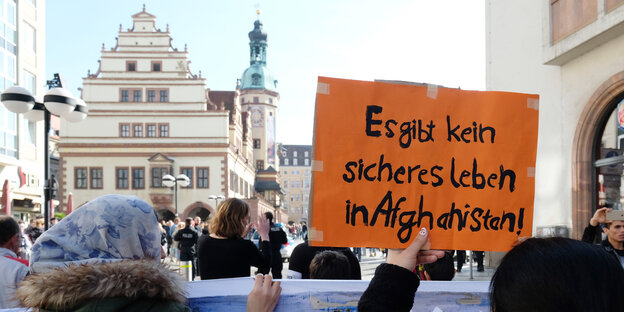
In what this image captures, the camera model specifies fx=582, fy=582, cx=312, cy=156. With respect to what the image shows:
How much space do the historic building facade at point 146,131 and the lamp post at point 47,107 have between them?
4165cm

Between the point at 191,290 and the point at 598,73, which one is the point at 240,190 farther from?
the point at 191,290

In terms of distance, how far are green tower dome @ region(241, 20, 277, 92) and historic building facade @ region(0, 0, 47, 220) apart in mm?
62299

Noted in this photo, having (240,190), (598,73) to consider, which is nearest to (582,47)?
(598,73)

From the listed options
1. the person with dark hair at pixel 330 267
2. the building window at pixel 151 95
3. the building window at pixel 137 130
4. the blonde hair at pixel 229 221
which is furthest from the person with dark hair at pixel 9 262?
the building window at pixel 137 130

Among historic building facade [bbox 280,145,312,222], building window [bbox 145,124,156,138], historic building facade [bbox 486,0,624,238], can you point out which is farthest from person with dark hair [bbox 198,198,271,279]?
historic building facade [bbox 280,145,312,222]

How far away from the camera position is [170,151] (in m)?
51.1

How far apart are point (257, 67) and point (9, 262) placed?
314 feet

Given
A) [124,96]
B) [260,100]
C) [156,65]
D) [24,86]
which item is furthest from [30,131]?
[260,100]

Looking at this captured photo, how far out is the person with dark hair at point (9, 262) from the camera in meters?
3.78

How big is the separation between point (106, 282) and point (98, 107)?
52.1 meters

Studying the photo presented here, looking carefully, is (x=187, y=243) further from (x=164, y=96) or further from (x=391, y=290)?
(x=164, y=96)

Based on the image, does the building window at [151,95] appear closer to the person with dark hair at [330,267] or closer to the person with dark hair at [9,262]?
the person with dark hair at [9,262]

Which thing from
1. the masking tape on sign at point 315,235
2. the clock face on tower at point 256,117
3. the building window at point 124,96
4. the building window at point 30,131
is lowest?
the masking tape on sign at point 315,235

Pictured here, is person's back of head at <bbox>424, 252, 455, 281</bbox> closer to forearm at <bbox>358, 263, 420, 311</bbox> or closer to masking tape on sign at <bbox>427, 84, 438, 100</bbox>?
masking tape on sign at <bbox>427, 84, 438, 100</bbox>
